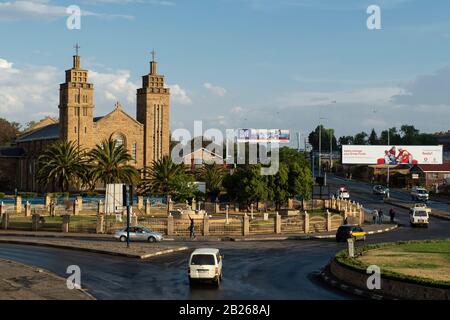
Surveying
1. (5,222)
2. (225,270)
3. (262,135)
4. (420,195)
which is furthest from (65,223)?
(262,135)

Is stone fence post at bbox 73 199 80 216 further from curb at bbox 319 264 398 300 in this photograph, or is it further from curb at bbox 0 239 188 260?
curb at bbox 319 264 398 300

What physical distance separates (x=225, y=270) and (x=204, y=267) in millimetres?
6157

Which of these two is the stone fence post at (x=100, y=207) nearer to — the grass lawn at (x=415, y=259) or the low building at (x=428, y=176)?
the grass lawn at (x=415, y=259)

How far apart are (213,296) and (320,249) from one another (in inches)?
824

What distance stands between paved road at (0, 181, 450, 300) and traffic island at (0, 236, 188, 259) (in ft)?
3.29

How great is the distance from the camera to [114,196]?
205 ft

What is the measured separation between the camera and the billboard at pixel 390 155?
142500mm

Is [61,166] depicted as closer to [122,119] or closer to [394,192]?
[122,119]

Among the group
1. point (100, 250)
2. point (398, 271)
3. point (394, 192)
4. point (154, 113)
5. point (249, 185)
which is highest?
point (154, 113)

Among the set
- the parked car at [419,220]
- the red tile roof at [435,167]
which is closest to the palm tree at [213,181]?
the parked car at [419,220]

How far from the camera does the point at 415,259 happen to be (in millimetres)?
37531

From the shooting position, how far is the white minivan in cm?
3102
